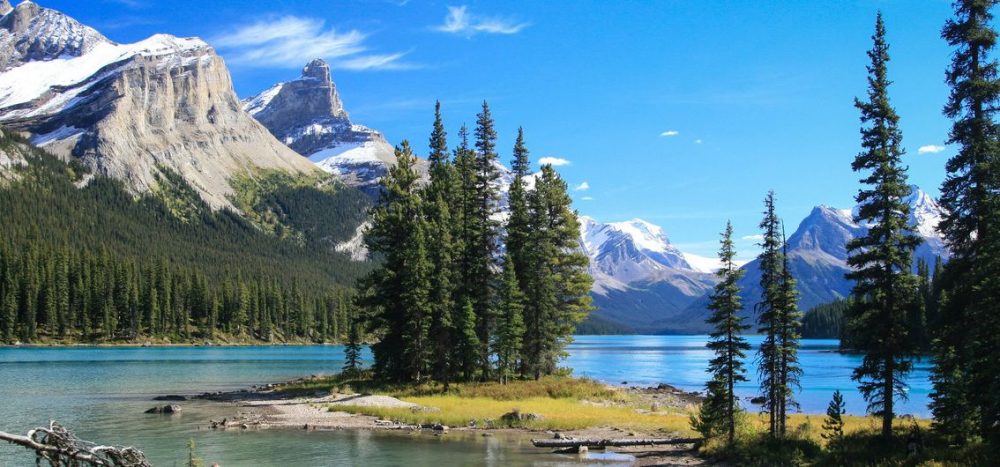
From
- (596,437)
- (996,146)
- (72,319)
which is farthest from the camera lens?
(72,319)

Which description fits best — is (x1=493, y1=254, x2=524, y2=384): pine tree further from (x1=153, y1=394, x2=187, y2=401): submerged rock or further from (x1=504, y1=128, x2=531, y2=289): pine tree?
(x1=153, y1=394, x2=187, y2=401): submerged rock

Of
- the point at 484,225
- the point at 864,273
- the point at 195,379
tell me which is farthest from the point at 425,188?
the point at 864,273

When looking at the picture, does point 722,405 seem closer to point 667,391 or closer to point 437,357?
point 437,357

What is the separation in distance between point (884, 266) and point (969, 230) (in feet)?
13.5

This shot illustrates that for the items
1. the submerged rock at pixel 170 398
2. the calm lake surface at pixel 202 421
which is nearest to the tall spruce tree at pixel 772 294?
the calm lake surface at pixel 202 421

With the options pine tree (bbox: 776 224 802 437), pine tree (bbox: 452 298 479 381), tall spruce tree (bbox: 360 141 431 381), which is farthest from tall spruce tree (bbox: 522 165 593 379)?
pine tree (bbox: 776 224 802 437)

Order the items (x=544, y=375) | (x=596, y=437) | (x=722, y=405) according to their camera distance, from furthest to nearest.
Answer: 1. (x=544, y=375)
2. (x=596, y=437)
3. (x=722, y=405)

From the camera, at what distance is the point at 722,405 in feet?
122

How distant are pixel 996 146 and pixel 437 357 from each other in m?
44.0

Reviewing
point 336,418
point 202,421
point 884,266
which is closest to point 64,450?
point 884,266

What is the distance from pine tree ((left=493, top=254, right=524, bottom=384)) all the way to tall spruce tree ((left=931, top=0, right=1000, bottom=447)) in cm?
3139

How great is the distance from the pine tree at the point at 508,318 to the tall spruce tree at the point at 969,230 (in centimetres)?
3139

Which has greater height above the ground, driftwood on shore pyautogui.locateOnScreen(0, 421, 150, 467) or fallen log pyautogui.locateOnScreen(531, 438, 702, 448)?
driftwood on shore pyautogui.locateOnScreen(0, 421, 150, 467)

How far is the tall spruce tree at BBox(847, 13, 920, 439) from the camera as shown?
1228 inches
